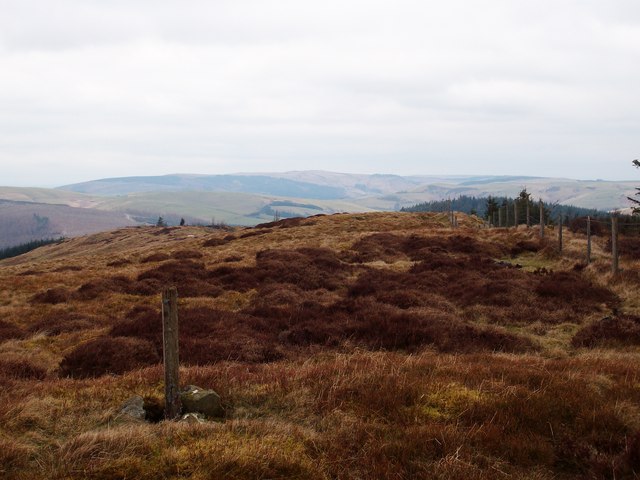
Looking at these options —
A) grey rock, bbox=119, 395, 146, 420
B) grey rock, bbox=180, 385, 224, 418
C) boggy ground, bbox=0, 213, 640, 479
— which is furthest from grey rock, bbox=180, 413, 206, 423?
grey rock, bbox=119, 395, 146, 420

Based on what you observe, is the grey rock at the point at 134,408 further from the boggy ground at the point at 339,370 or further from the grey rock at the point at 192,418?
the grey rock at the point at 192,418

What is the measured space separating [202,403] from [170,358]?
2.76 feet

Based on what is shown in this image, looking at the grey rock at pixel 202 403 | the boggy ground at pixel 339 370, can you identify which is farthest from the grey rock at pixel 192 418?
the boggy ground at pixel 339 370

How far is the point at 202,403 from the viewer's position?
679 centimetres

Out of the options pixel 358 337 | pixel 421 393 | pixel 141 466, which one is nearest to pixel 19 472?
pixel 141 466

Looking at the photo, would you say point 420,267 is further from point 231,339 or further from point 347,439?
point 347,439

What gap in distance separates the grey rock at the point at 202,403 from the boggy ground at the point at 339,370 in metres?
0.22

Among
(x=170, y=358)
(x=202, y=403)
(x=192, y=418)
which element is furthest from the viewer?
(x=202, y=403)

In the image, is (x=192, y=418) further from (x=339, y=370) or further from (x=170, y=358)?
(x=339, y=370)

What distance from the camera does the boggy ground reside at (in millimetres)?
5266

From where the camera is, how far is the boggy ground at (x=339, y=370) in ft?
17.3

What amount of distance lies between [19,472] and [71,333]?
33.8ft

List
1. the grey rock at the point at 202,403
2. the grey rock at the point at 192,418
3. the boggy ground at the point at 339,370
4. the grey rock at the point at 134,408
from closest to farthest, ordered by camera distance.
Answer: the boggy ground at the point at 339,370
the grey rock at the point at 192,418
the grey rock at the point at 134,408
the grey rock at the point at 202,403

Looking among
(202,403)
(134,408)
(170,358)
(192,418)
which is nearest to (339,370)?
(202,403)
